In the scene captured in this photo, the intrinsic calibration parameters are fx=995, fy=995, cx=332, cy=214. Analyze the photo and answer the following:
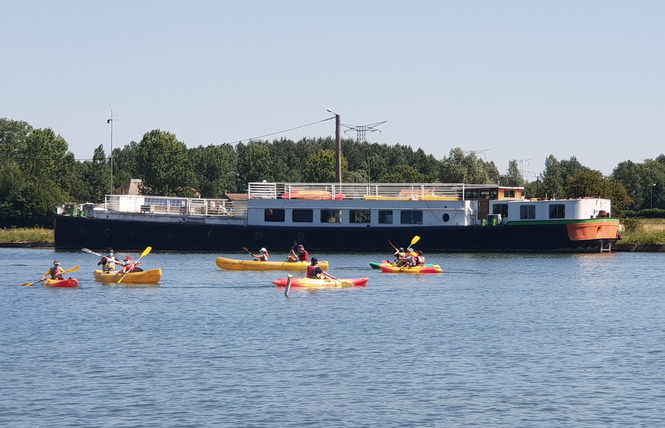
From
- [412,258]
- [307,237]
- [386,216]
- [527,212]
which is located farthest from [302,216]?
[412,258]

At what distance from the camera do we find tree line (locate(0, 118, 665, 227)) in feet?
389

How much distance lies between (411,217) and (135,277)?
108 ft

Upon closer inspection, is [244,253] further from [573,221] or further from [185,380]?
[185,380]

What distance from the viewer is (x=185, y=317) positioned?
41969mm

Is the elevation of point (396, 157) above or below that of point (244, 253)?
above

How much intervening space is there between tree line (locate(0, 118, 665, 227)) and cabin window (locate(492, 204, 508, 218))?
29.4 metres

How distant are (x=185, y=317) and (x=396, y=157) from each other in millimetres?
154445

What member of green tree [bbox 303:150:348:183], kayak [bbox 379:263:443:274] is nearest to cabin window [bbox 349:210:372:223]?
kayak [bbox 379:263:443:274]

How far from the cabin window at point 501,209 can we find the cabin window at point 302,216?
14953mm

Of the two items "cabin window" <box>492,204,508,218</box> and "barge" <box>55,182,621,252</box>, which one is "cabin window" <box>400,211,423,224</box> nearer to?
"barge" <box>55,182,621,252</box>

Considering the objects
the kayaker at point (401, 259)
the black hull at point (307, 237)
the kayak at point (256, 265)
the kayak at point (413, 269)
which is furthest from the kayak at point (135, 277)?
the black hull at point (307, 237)

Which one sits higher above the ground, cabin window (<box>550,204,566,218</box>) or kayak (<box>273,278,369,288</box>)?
cabin window (<box>550,204,566,218</box>)

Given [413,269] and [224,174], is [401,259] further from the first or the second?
[224,174]

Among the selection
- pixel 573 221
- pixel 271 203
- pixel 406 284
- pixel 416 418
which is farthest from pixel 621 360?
pixel 271 203
